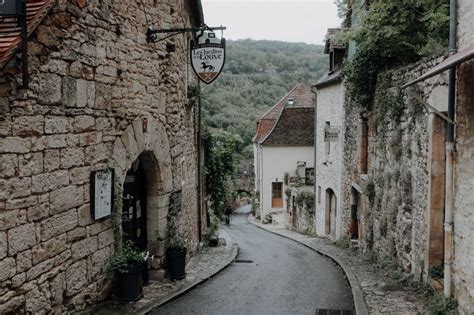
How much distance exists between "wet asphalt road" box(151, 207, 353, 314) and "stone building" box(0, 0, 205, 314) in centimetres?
126

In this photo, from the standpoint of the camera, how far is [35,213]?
5543 mm

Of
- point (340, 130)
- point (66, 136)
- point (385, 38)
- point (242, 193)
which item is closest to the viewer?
point (66, 136)

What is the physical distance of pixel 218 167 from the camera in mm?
17031

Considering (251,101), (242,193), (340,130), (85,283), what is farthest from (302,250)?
(251,101)

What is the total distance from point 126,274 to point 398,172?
5.46 m

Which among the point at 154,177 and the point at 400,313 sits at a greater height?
the point at 154,177

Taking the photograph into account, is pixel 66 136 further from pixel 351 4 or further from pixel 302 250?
pixel 302 250

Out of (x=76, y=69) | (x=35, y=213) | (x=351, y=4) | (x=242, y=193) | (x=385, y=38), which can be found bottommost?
(x=242, y=193)

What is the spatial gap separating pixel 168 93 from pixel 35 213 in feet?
15.0

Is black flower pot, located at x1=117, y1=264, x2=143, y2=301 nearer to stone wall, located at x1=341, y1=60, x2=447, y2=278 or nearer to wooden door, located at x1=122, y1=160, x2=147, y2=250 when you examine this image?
wooden door, located at x1=122, y1=160, x2=147, y2=250

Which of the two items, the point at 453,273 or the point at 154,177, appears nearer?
the point at 453,273

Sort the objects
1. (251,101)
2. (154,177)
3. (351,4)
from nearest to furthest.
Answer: (154,177), (351,4), (251,101)

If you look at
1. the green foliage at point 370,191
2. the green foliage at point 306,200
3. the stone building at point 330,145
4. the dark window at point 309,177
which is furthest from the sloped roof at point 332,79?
the dark window at point 309,177

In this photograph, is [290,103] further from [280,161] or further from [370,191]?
[370,191]
